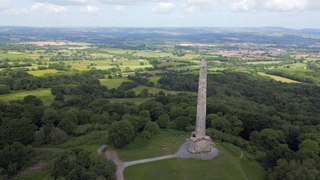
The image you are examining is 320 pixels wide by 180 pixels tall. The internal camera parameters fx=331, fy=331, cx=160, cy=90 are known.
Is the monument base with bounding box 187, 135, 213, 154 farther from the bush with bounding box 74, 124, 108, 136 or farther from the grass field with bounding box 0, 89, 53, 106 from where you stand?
the grass field with bounding box 0, 89, 53, 106

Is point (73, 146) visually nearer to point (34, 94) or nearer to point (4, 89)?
point (34, 94)

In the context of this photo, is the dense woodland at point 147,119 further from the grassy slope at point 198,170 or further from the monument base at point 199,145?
the monument base at point 199,145

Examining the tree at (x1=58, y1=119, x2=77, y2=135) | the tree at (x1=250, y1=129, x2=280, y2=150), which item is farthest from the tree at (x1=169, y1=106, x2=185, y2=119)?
the tree at (x1=58, y1=119, x2=77, y2=135)

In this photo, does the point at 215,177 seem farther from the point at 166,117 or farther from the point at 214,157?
the point at 166,117

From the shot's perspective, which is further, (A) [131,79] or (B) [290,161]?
(A) [131,79]

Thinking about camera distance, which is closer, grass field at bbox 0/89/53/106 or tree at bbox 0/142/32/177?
tree at bbox 0/142/32/177

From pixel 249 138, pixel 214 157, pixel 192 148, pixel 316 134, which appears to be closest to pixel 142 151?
pixel 192 148
